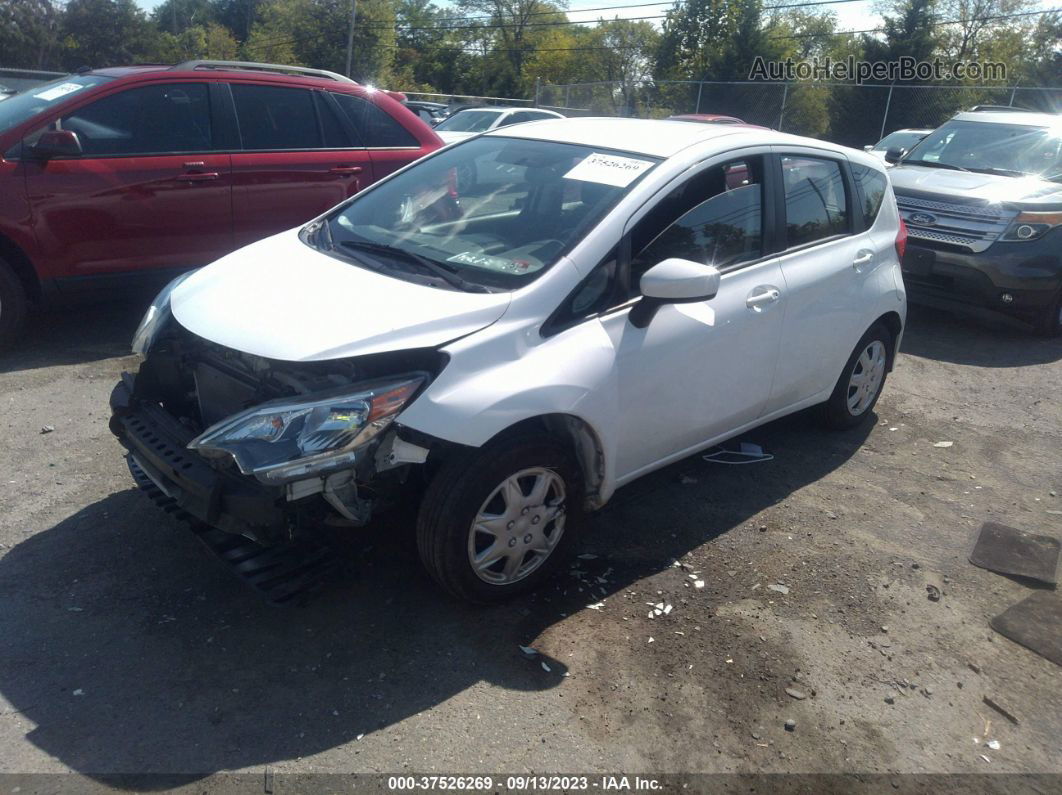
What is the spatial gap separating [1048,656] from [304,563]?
2940 mm

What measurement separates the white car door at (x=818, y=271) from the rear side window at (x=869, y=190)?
0.11 m

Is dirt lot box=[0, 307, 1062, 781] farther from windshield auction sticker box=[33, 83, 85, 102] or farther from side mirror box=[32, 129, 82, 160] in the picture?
windshield auction sticker box=[33, 83, 85, 102]

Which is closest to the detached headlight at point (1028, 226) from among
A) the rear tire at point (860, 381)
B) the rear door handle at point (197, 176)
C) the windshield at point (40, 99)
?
the rear tire at point (860, 381)

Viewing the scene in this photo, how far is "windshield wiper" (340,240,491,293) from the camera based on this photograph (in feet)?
11.7

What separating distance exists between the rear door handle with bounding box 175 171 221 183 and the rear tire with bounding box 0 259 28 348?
1.23 metres

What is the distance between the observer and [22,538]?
391cm

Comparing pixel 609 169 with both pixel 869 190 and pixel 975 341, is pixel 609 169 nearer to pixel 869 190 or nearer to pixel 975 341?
pixel 869 190

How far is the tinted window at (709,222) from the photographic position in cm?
388

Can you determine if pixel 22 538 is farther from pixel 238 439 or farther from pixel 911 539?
pixel 911 539

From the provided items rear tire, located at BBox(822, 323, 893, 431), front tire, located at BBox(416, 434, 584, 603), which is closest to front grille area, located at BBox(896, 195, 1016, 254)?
rear tire, located at BBox(822, 323, 893, 431)

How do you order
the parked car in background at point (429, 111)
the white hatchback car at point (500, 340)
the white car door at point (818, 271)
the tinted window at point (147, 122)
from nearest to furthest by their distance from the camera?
the white hatchback car at point (500, 340) < the white car door at point (818, 271) < the tinted window at point (147, 122) < the parked car in background at point (429, 111)

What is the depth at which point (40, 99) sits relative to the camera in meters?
6.13

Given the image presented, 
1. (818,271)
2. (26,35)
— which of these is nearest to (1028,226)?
(818,271)

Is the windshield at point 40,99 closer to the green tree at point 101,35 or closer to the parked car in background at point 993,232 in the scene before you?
the parked car in background at point 993,232
